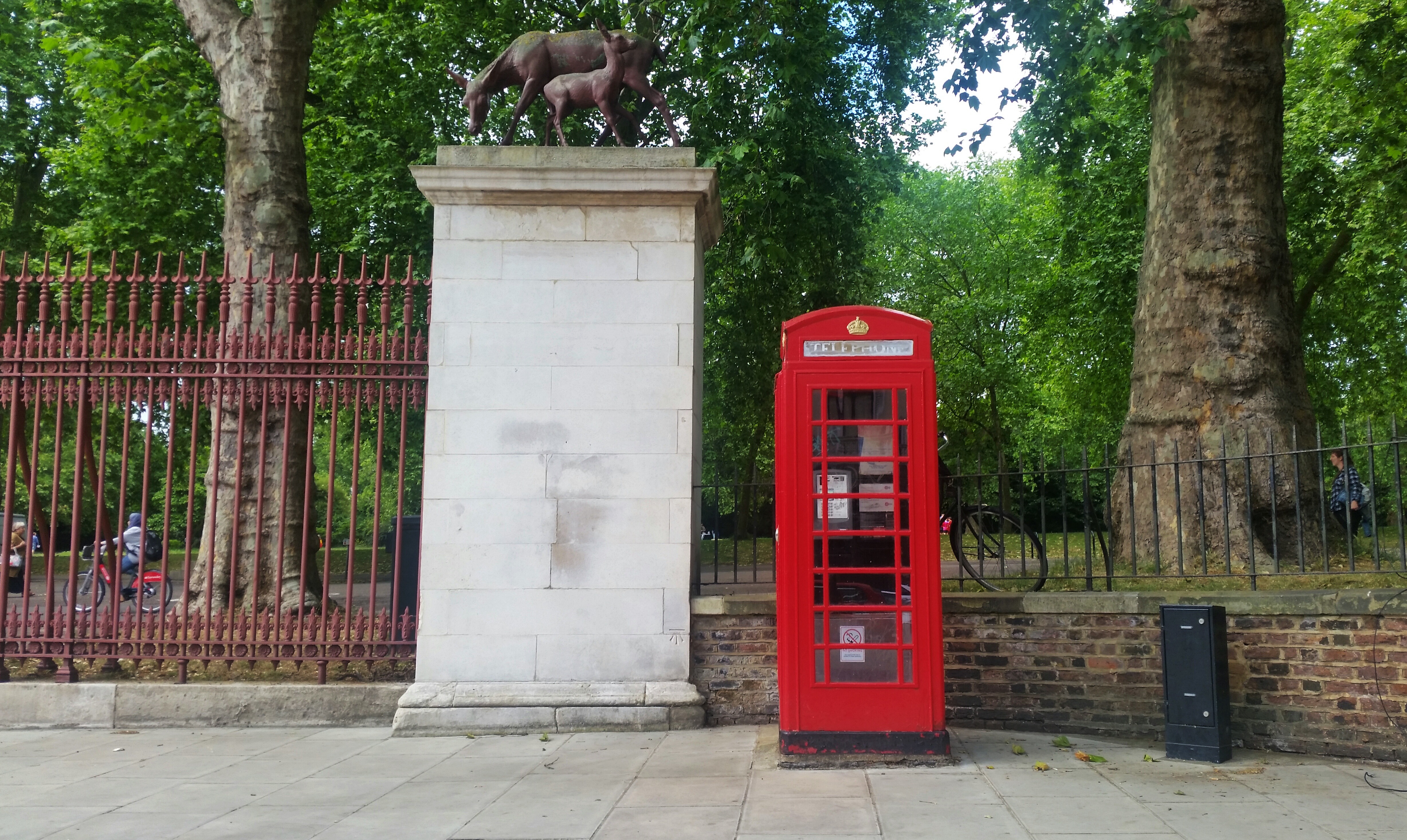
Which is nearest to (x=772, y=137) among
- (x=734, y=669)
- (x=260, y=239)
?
(x=260, y=239)

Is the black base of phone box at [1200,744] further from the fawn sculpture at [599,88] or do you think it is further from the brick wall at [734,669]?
the fawn sculpture at [599,88]

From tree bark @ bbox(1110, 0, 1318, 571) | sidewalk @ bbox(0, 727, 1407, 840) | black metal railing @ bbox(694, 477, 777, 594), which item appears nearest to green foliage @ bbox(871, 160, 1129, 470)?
black metal railing @ bbox(694, 477, 777, 594)

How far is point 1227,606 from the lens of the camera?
5820mm

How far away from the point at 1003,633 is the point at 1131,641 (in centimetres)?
76

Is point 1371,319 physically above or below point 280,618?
above

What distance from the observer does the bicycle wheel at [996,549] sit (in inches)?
269

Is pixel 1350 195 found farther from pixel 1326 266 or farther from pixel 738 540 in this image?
pixel 738 540

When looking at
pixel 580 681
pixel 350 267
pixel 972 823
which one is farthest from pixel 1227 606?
pixel 350 267

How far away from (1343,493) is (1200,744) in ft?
24.9

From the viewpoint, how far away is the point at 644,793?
4941 millimetres

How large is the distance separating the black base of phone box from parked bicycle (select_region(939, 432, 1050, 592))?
124 centimetres

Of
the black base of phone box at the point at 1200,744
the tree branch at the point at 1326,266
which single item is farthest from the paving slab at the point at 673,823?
the tree branch at the point at 1326,266

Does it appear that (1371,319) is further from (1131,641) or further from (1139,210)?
(1131,641)

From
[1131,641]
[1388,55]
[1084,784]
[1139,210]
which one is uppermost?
[1388,55]
